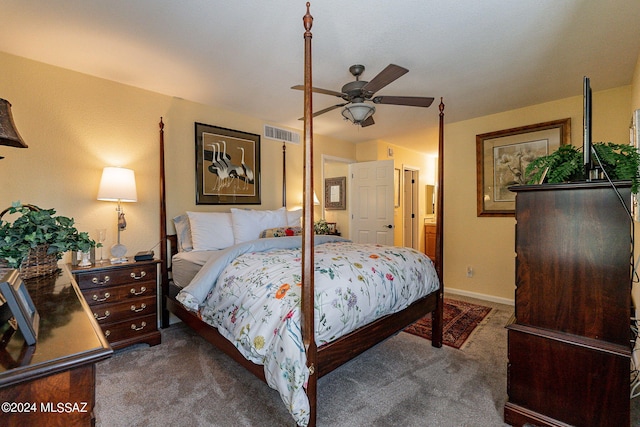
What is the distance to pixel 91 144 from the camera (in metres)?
2.67

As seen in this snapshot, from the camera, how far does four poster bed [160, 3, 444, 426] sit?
145 centimetres

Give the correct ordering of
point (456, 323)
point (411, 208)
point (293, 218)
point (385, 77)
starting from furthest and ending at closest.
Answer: point (411, 208) → point (293, 218) → point (456, 323) → point (385, 77)

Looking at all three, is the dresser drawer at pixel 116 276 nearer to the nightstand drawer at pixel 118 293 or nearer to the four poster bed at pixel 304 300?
the nightstand drawer at pixel 118 293

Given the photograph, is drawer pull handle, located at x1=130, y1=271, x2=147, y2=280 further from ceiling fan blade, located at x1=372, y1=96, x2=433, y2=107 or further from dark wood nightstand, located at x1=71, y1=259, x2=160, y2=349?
ceiling fan blade, located at x1=372, y1=96, x2=433, y2=107

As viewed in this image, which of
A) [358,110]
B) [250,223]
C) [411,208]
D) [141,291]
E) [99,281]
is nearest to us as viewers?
[99,281]

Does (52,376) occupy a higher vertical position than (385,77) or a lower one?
lower

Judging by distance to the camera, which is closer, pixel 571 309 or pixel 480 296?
pixel 571 309

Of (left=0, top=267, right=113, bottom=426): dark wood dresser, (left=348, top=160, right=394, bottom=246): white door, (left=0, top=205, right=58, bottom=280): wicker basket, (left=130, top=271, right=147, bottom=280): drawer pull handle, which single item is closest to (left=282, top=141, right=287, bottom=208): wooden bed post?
(left=348, top=160, right=394, bottom=246): white door

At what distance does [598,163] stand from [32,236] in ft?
8.91

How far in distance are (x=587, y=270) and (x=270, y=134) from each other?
141 inches

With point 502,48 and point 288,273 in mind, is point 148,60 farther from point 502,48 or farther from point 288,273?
point 502,48

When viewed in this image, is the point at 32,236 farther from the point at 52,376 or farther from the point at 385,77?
the point at 385,77

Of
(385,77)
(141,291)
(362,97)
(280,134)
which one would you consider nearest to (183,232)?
(141,291)

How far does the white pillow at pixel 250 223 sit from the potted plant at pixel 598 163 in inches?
99.3
